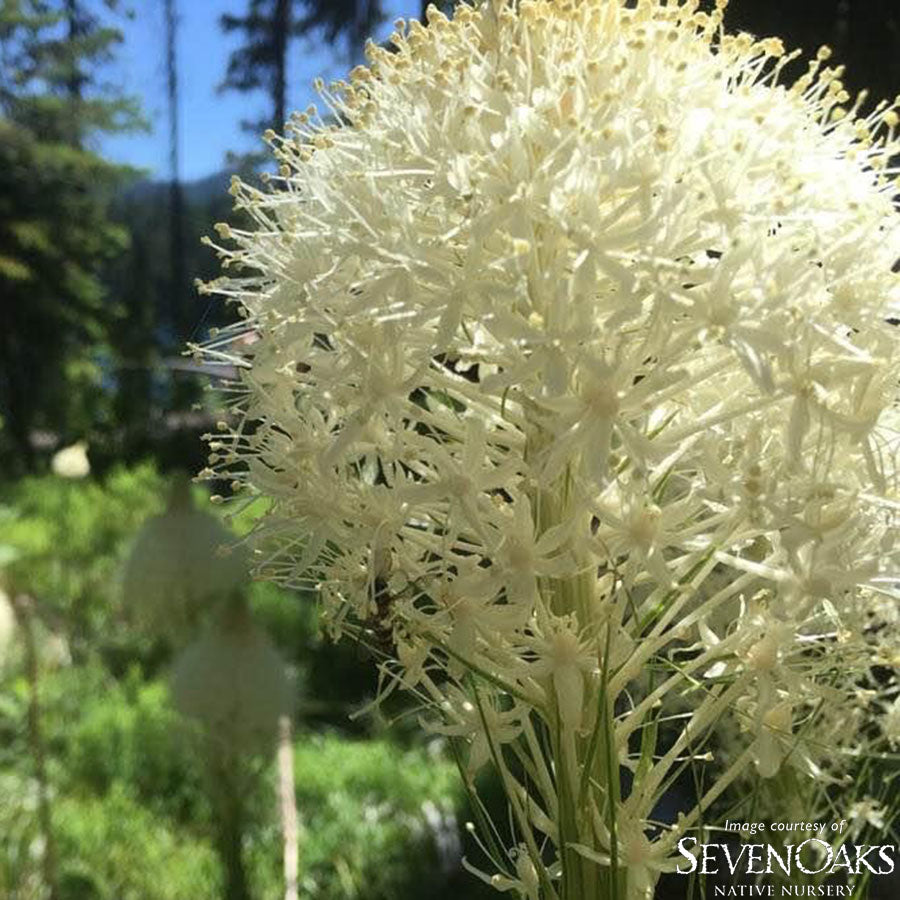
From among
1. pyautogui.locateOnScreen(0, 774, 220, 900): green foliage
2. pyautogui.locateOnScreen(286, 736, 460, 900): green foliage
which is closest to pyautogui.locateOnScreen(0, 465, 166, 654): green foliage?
pyautogui.locateOnScreen(0, 774, 220, 900): green foliage

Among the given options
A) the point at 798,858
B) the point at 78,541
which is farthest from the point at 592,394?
the point at 78,541

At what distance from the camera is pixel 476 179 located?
20.6 inches

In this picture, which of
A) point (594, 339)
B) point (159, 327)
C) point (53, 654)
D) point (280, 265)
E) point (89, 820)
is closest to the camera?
point (594, 339)

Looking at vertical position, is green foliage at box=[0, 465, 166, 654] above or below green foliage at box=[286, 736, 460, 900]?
above

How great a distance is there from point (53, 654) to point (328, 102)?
2.13 meters

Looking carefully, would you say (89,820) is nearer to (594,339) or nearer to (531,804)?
(531,804)

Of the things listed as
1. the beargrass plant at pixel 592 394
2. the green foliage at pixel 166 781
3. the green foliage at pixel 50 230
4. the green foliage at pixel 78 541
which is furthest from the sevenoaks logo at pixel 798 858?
the green foliage at pixel 50 230

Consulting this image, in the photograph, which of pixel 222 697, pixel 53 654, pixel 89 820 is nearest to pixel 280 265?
pixel 222 697

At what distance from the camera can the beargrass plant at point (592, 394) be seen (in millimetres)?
501

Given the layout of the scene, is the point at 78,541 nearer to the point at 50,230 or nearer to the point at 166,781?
the point at 166,781

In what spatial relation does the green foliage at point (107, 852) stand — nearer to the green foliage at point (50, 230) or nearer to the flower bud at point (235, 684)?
the flower bud at point (235, 684)

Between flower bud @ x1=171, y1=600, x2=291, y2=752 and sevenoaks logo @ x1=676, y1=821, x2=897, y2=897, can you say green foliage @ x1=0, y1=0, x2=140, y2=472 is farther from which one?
sevenoaks logo @ x1=676, y1=821, x2=897, y2=897

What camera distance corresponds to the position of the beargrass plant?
0.50 m

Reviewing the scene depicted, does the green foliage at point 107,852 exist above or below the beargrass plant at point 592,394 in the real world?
below
